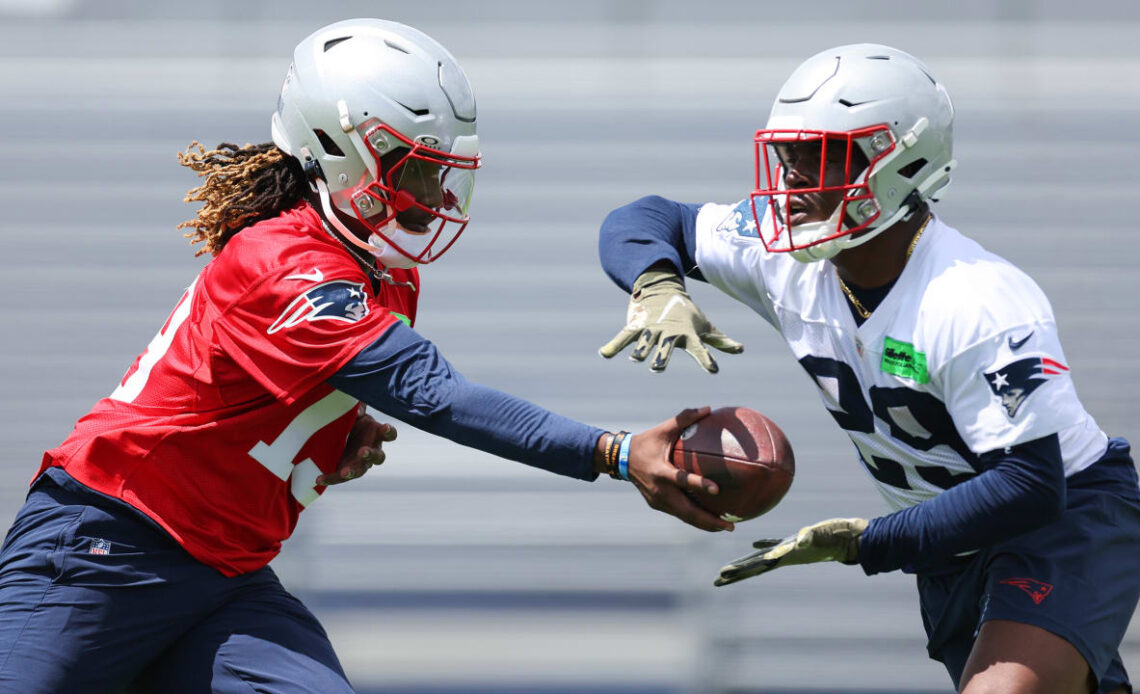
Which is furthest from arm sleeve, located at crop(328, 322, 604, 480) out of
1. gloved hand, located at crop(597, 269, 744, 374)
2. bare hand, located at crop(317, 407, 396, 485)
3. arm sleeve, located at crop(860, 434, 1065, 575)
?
arm sleeve, located at crop(860, 434, 1065, 575)

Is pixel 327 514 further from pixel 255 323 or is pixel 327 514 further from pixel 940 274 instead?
pixel 940 274

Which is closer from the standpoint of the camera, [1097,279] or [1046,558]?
[1046,558]

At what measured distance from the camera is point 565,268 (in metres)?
4.41

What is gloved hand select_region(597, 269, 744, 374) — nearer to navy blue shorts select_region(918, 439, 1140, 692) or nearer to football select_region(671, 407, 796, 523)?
football select_region(671, 407, 796, 523)

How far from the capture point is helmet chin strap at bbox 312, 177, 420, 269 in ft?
8.12

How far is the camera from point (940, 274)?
2.43 metres

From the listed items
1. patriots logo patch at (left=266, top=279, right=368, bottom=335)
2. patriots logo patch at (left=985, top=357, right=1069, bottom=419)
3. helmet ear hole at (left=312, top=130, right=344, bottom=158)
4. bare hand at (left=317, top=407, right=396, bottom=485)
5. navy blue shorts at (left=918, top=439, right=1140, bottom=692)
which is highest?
helmet ear hole at (left=312, top=130, right=344, bottom=158)

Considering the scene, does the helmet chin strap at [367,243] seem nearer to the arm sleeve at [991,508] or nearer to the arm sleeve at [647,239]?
the arm sleeve at [647,239]

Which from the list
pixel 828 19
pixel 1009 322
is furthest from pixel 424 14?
pixel 1009 322

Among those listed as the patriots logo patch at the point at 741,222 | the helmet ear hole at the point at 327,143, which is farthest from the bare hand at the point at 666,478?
the helmet ear hole at the point at 327,143

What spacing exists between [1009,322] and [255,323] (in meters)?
1.35

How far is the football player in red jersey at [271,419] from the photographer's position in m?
2.22

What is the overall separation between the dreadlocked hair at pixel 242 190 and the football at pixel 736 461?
3.21ft

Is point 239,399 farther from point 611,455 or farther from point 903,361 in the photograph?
point 903,361
